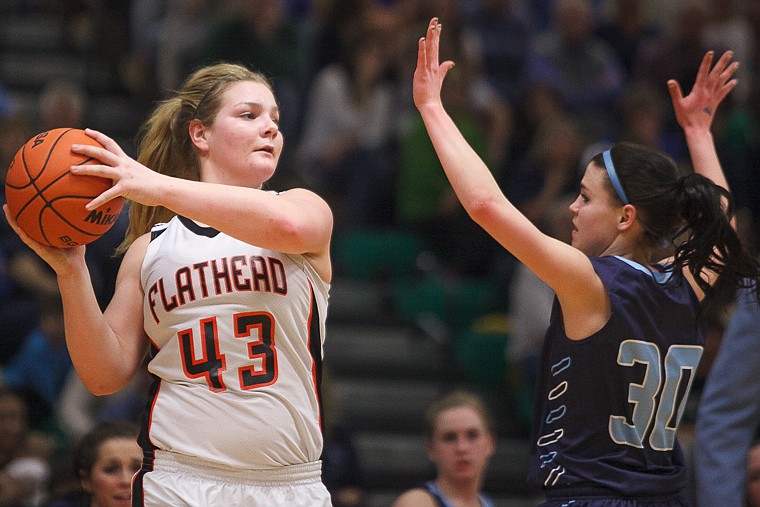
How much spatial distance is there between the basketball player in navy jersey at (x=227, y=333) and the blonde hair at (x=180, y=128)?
121 millimetres

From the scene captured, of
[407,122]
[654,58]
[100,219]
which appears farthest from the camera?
[654,58]

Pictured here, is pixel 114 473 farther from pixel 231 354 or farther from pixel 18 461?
pixel 18 461

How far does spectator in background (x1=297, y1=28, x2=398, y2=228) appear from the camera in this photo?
30.5 ft

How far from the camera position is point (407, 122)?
9.70 meters

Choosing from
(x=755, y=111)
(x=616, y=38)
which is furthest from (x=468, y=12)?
(x=755, y=111)

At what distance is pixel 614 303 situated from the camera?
147 inches

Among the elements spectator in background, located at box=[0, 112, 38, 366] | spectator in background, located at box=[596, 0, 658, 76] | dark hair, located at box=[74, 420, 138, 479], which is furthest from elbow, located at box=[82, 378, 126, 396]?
spectator in background, located at box=[596, 0, 658, 76]

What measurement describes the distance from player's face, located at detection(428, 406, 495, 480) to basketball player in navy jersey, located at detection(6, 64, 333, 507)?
197 cm

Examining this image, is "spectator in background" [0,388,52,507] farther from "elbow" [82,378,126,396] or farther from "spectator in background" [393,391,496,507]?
"elbow" [82,378,126,396]

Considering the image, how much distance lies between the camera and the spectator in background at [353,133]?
A: 30.5 ft

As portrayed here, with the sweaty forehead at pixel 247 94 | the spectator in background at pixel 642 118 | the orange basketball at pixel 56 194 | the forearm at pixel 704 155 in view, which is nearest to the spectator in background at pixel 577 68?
the spectator in background at pixel 642 118

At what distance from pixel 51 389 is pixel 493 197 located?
16.5 ft

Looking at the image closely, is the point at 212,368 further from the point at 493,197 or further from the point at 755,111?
the point at 755,111

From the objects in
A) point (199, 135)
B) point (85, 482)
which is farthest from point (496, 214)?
point (85, 482)
